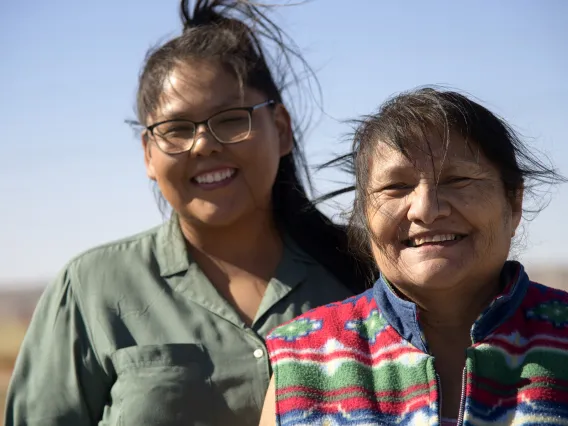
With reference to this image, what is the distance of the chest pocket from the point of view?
280cm

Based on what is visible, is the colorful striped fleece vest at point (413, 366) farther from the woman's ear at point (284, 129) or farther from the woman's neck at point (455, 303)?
the woman's ear at point (284, 129)

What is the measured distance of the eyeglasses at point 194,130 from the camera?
309cm

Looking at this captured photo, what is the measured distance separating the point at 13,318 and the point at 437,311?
93.4ft

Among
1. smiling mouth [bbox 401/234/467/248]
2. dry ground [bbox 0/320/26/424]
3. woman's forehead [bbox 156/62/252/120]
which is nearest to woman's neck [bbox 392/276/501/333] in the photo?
smiling mouth [bbox 401/234/467/248]

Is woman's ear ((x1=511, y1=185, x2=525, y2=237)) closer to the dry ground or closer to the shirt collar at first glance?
the shirt collar

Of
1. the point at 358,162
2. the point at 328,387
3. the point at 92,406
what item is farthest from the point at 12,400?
the point at 358,162

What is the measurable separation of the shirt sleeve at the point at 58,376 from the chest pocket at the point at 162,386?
10 cm

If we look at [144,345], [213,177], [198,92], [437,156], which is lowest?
[144,345]

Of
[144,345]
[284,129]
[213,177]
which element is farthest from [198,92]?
[144,345]

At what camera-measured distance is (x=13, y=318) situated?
2900 cm

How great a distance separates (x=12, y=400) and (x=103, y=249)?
24.5 inches

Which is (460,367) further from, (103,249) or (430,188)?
(103,249)

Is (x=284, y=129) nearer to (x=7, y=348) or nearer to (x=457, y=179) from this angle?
(x=457, y=179)

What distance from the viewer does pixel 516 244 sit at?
2643mm
